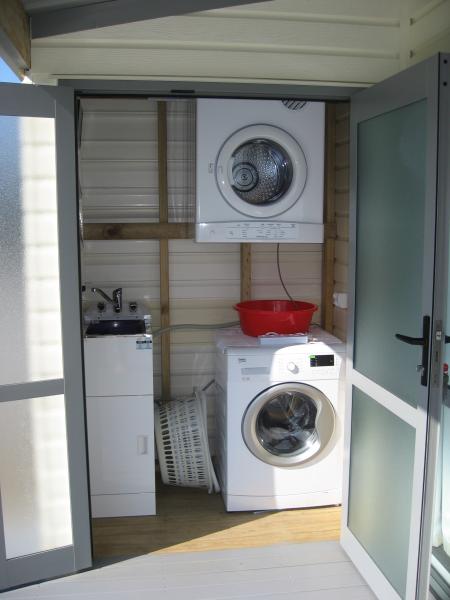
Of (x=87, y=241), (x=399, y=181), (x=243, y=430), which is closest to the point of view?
(x=399, y=181)

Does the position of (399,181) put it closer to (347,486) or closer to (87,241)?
(347,486)

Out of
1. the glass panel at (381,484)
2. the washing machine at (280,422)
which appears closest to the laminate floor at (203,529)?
the washing machine at (280,422)

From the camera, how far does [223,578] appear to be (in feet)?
9.62

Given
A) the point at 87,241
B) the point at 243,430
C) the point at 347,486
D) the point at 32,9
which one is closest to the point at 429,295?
the point at 347,486

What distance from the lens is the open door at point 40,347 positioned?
2617 mm

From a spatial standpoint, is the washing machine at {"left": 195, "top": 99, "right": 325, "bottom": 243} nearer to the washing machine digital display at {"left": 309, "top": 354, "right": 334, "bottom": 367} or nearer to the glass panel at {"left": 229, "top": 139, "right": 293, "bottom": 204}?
the glass panel at {"left": 229, "top": 139, "right": 293, "bottom": 204}

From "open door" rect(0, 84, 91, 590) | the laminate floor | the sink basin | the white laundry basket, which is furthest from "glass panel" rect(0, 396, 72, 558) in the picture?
the white laundry basket

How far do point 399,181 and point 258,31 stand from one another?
963 millimetres

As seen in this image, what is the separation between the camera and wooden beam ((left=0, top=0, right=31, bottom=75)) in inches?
90.8

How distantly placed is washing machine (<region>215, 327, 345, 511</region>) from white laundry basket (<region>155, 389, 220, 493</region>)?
0.41 ft

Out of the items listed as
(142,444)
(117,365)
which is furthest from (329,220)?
(142,444)

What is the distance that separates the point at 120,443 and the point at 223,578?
0.94 metres

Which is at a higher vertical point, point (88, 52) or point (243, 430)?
point (88, 52)

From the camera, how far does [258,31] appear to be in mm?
2754
